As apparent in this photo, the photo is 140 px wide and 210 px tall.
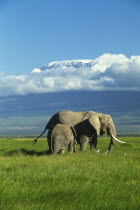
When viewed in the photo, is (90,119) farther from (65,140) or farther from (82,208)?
(82,208)

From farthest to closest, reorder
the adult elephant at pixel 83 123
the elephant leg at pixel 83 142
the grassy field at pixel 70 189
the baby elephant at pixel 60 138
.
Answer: the adult elephant at pixel 83 123 < the elephant leg at pixel 83 142 < the baby elephant at pixel 60 138 < the grassy field at pixel 70 189

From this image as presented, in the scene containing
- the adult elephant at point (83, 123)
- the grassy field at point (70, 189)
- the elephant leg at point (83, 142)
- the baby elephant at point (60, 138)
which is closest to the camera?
the grassy field at point (70, 189)

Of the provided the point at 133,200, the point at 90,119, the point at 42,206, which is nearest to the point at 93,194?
the point at 133,200

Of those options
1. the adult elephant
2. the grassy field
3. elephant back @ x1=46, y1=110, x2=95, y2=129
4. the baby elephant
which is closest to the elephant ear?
the adult elephant

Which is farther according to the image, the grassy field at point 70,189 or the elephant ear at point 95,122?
the elephant ear at point 95,122

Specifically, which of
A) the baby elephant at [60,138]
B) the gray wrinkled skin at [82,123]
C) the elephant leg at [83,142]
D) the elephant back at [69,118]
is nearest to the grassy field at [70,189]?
the baby elephant at [60,138]

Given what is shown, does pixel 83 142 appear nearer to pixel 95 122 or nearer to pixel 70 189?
pixel 95 122

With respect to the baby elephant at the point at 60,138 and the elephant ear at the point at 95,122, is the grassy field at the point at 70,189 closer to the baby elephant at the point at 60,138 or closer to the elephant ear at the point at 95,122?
the baby elephant at the point at 60,138

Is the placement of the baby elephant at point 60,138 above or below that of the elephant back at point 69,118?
below

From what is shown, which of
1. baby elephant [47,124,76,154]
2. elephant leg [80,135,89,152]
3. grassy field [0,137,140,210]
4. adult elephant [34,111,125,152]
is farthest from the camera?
adult elephant [34,111,125,152]

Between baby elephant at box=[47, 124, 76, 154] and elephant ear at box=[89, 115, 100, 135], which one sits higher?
elephant ear at box=[89, 115, 100, 135]

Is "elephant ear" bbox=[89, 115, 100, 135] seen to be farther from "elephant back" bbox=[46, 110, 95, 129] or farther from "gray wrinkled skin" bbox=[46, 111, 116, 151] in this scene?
"elephant back" bbox=[46, 110, 95, 129]

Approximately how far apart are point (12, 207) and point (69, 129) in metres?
14.5

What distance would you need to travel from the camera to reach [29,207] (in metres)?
7.04
